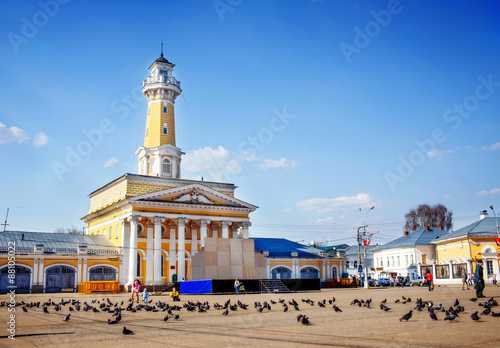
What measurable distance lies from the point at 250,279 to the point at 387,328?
76.5 ft

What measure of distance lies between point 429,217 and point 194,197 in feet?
167

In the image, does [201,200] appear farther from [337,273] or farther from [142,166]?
[337,273]

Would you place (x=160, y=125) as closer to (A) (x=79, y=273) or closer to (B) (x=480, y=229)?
(A) (x=79, y=273)

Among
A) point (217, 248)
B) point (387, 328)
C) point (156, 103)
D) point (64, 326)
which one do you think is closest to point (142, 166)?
point (156, 103)

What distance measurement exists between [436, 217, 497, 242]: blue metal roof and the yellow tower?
3351 centimetres

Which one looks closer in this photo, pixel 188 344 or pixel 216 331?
pixel 188 344

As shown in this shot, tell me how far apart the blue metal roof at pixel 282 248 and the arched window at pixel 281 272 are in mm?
1786

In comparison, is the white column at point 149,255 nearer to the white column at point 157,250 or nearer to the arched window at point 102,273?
the white column at point 157,250

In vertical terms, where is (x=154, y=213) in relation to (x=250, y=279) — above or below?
above

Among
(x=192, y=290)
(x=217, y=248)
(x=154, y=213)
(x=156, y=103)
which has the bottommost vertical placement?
(x=192, y=290)

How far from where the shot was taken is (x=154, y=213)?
164 feet

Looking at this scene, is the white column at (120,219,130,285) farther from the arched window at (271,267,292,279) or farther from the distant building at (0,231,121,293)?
the arched window at (271,267,292,279)

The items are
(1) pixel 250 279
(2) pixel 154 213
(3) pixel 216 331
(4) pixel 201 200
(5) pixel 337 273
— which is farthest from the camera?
(5) pixel 337 273

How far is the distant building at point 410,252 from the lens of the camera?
2707 inches
